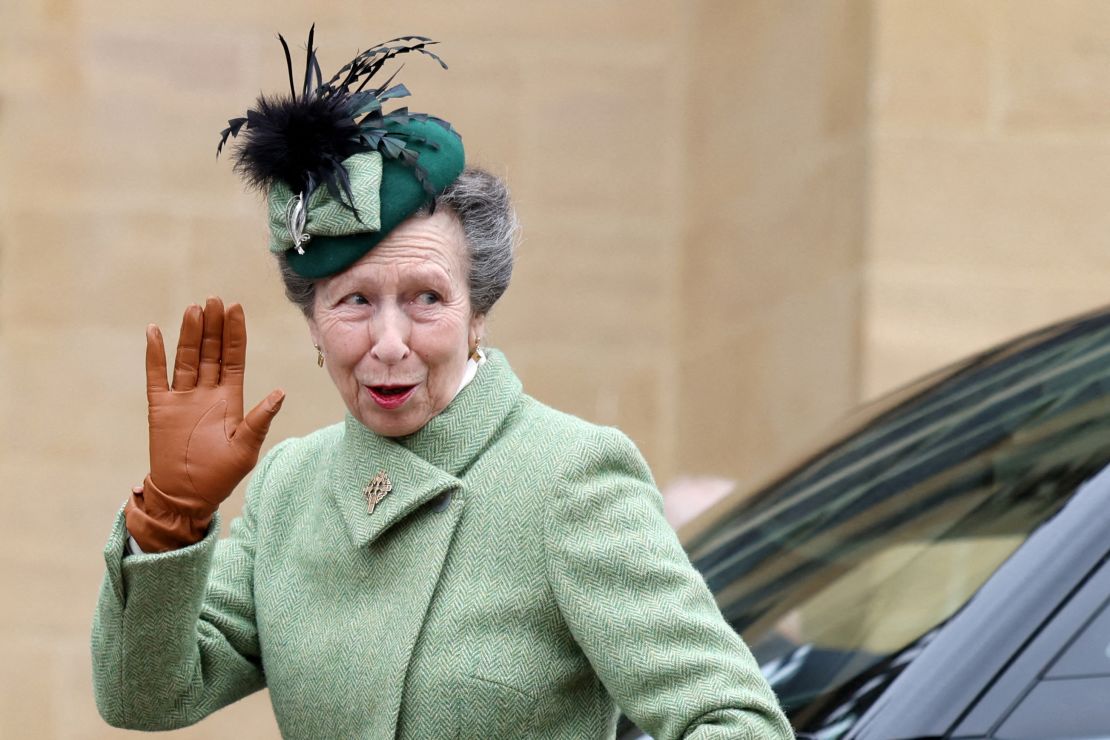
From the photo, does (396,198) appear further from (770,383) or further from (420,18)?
(420,18)

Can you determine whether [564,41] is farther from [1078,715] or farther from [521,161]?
[1078,715]

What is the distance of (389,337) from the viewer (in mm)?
2207

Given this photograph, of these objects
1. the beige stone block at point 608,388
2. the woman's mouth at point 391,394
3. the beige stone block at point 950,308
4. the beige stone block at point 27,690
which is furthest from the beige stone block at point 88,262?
the woman's mouth at point 391,394

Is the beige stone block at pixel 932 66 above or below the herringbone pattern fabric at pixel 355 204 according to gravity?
below

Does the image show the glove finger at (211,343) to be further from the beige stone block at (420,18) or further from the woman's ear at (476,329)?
the beige stone block at (420,18)

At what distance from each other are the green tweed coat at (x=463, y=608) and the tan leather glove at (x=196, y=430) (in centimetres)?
4

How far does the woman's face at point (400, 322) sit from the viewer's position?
2.22 m

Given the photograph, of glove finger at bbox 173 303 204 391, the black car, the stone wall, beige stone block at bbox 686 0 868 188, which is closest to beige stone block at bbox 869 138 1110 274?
the stone wall

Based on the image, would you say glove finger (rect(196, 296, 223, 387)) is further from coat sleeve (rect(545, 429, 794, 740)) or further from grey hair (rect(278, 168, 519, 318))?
coat sleeve (rect(545, 429, 794, 740))

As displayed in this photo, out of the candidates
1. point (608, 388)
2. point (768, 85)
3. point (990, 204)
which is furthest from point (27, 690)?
point (990, 204)

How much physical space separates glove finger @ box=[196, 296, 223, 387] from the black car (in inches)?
30.9

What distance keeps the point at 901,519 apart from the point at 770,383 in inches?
114

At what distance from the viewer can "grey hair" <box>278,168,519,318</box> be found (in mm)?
2287

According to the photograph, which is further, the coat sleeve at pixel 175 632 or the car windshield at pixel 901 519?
→ the car windshield at pixel 901 519
